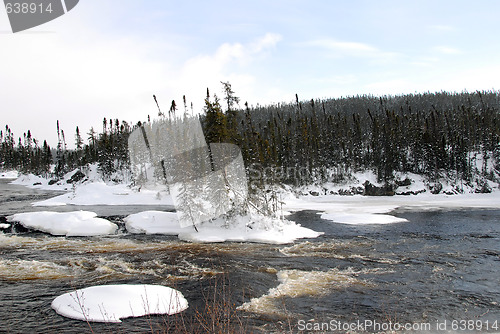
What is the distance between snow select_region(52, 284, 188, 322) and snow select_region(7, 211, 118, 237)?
13898mm

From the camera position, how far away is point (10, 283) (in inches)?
512

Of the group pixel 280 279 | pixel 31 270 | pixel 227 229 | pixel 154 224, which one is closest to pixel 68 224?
pixel 154 224

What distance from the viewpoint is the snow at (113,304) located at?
9727 millimetres

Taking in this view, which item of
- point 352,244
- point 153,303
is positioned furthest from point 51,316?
point 352,244

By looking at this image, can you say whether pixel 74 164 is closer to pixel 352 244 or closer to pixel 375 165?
pixel 375 165

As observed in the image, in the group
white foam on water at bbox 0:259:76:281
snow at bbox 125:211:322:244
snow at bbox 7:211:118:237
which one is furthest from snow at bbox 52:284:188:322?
snow at bbox 7:211:118:237

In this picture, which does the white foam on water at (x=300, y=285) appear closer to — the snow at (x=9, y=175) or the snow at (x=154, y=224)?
the snow at (x=154, y=224)

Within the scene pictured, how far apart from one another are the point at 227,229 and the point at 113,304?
15092mm

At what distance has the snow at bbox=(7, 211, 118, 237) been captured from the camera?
78.3 ft

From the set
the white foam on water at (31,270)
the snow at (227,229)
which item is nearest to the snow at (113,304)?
the white foam on water at (31,270)

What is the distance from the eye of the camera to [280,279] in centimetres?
1361

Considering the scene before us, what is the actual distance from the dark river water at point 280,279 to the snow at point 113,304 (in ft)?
1.00

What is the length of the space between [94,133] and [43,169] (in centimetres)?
2061

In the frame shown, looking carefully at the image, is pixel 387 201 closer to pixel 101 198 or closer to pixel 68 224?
pixel 68 224
